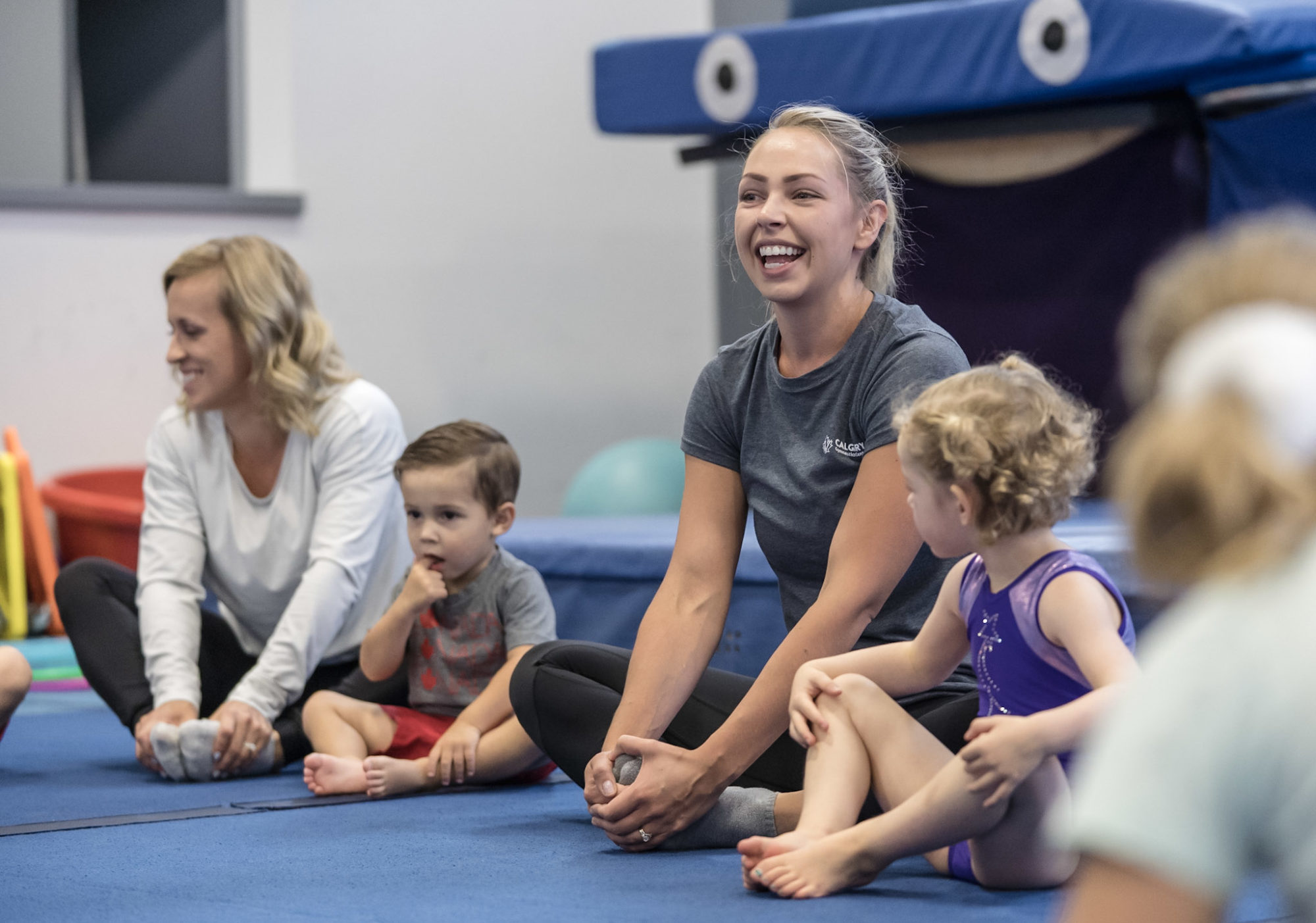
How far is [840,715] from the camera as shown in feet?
4.74

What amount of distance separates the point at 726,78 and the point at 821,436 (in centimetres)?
245

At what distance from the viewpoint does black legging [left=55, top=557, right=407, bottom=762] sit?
7.51ft

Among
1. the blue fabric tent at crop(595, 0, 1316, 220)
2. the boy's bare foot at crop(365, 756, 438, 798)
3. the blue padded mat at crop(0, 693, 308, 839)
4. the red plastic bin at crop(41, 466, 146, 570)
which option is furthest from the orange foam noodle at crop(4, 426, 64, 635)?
the boy's bare foot at crop(365, 756, 438, 798)

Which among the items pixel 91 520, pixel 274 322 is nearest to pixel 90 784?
pixel 274 322

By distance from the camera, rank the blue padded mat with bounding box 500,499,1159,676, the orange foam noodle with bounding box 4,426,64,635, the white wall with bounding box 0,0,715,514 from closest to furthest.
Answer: the blue padded mat with bounding box 500,499,1159,676 < the orange foam noodle with bounding box 4,426,64,635 < the white wall with bounding box 0,0,715,514

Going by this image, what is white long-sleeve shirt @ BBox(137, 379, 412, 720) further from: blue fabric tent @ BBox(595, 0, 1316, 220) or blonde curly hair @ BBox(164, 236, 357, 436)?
blue fabric tent @ BBox(595, 0, 1316, 220)

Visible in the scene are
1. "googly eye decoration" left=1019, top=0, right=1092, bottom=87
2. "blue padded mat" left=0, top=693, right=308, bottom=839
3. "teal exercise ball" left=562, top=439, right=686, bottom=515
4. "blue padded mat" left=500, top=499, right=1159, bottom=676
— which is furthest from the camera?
"teal exercise ball" left=562, top=439, right=686, bottom=515

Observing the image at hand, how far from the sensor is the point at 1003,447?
134 cm

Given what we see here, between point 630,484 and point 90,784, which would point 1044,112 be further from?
point 90,784

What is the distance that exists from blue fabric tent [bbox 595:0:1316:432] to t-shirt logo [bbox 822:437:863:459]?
1.92 m

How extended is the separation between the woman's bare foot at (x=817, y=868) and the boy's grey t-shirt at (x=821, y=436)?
0.99ft

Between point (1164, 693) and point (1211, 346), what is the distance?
5.8 inches

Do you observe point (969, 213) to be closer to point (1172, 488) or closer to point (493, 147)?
point (493, 147)

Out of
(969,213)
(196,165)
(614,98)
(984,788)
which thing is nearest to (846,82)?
(969,213)
